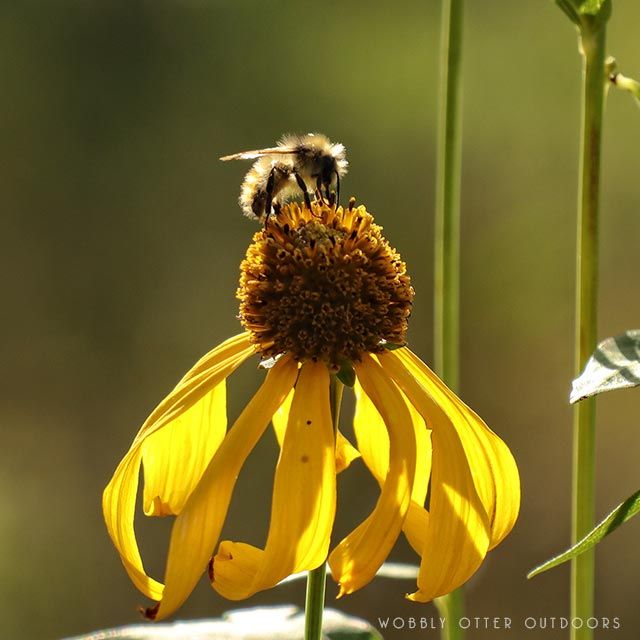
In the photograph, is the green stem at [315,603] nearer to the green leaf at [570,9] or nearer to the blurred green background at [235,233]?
the green leaf at [570,9]

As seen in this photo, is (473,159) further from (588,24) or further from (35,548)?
(588,24)

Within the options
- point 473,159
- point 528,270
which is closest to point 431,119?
point 473,159

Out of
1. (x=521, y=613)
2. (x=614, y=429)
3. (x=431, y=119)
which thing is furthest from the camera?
(x=431, y=119)

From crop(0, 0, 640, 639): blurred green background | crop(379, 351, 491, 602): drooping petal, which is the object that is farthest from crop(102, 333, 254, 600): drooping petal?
crop(0, 0, 640, 639): blurred green background

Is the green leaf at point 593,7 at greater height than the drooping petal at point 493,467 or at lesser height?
greater

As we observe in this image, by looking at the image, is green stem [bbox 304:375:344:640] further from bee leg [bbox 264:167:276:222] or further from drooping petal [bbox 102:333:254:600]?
bee leg [bbox 264:167:276:222]

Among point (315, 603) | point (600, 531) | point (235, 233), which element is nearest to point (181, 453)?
point (315, 603)

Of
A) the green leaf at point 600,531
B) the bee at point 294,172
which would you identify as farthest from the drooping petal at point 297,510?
the bee at point 294,172
